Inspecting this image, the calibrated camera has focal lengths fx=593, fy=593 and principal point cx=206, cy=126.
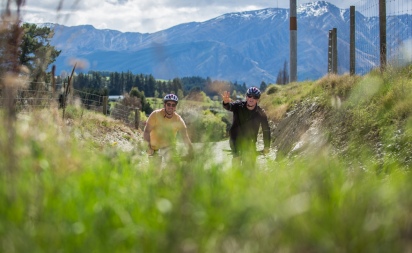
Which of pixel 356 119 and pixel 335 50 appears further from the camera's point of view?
pixel 335 50

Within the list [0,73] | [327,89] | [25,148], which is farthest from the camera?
[327,89]

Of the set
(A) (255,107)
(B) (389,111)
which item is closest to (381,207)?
(A) (255,107)

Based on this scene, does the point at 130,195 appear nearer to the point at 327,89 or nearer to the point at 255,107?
the point at 255,107

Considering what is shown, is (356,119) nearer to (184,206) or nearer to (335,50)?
(335,50)

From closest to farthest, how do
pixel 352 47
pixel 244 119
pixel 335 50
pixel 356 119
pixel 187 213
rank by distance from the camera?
pixel 187 213 < pixel 244 119 < pixel 356 119 < pixel 352 47 < pixel 335 50

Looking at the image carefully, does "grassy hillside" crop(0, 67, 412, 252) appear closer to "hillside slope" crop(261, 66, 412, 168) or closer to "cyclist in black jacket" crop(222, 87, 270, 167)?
"hillside slope" crop(261, 66, 412, 168)

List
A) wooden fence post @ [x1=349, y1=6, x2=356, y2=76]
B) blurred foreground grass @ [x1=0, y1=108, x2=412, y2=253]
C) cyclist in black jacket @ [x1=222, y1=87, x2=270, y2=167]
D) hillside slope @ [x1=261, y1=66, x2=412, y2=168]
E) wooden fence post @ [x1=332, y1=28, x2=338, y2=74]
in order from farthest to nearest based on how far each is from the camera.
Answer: wooden fence post @ [x1=332, y1=28, x2=338, y2=74] → wooden fence post @ [x1=349, y1=6, x2=356, y2=76] → hillside slope @ [x1=261, y1=66, x2=412, y2=168] → cyclist in black jacket @ [x1=222, y1=87, x2=270, y2=167] → blurred foreground grass @ [x1=0, y1=108, x2=412, y2=253]

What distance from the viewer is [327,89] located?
1986cm

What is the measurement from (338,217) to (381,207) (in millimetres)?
296

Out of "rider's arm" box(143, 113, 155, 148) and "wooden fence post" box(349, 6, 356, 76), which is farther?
"wooden fence post" box(349, 6, 356, 76)

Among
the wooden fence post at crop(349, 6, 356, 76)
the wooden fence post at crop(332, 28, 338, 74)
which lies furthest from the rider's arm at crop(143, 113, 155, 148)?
the wooden fence post at crop(332, 28, 338, 74)

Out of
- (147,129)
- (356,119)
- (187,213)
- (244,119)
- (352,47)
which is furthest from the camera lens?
(352,47)

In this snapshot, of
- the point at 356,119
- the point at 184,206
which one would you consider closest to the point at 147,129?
the point at 184,206

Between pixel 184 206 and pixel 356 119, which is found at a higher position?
pixel 184 206
